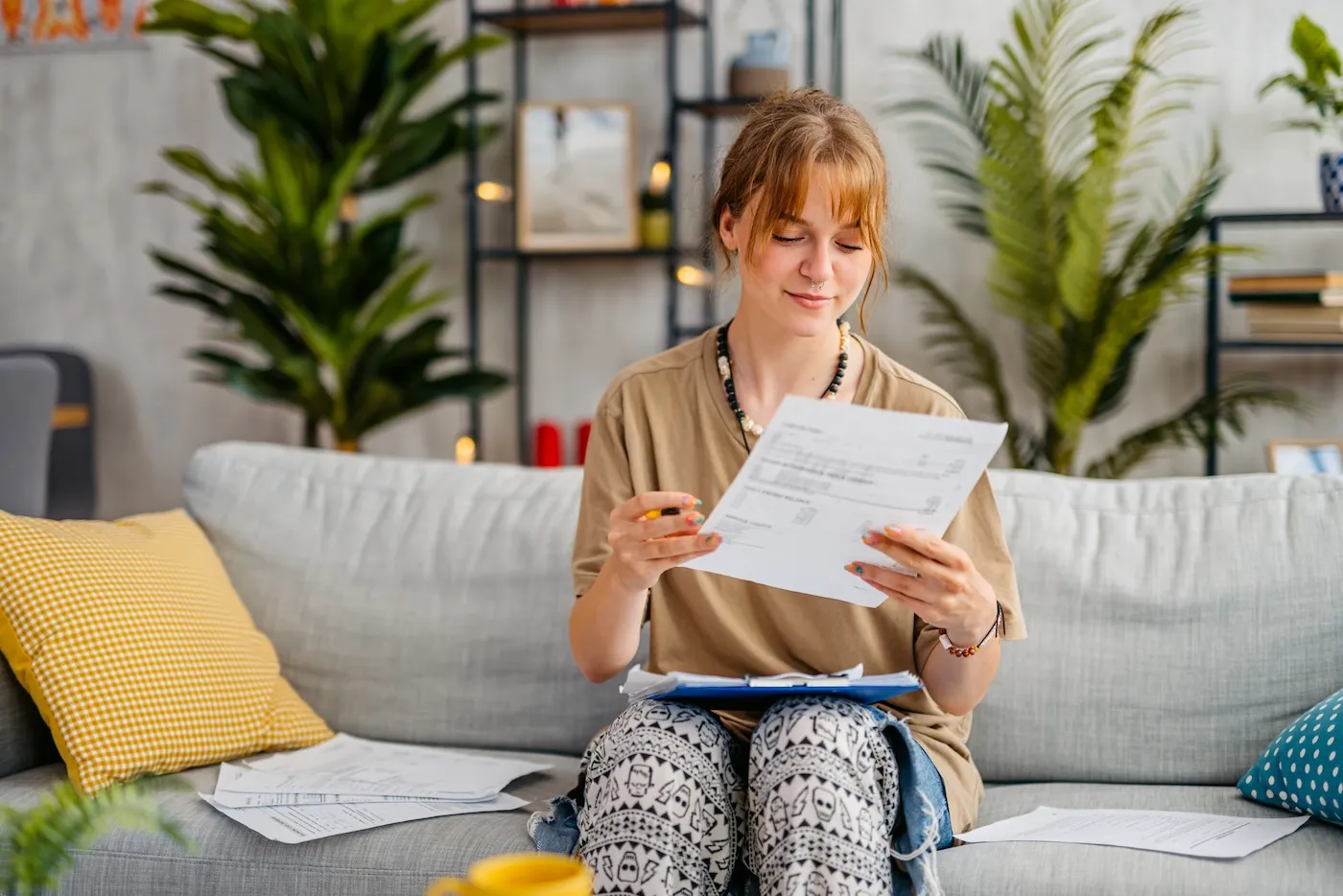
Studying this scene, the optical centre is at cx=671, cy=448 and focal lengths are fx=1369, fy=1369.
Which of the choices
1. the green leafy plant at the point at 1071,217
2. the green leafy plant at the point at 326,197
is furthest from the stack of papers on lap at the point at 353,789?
the green leafy plant at the point at 1071,217

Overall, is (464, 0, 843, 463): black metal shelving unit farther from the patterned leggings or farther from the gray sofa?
the patterned leggings

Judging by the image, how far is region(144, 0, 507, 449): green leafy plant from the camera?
323 centimetres

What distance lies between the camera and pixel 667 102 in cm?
Answer: 367

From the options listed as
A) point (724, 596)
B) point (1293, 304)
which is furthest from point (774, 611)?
point (1293, 304)

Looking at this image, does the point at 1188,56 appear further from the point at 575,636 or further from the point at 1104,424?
the point at 575,636

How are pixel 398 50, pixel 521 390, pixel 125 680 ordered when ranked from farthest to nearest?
pixel 521 390, pixel 398 50, pixel 125 680

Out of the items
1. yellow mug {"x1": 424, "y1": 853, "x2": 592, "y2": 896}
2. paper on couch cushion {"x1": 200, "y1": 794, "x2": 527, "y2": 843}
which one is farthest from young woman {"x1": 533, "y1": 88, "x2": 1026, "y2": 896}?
yellow mug {"x1": 424, "y1": 853, "x2": 592, "y2": 896}

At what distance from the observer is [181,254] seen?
A: 13.3 feet

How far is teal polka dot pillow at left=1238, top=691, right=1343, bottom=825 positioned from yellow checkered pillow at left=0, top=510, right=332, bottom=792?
4.02 feet

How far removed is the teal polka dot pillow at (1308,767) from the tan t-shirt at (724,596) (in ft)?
1.13

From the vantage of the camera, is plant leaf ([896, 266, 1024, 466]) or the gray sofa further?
plant leaf ([896, 266, 1024, 466])

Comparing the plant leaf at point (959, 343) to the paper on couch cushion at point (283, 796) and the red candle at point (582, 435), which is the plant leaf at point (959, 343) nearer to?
the red candle at point (582, 435)

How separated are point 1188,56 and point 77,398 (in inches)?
126

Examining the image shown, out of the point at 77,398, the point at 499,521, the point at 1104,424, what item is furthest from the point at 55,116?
the point at 1104,424
